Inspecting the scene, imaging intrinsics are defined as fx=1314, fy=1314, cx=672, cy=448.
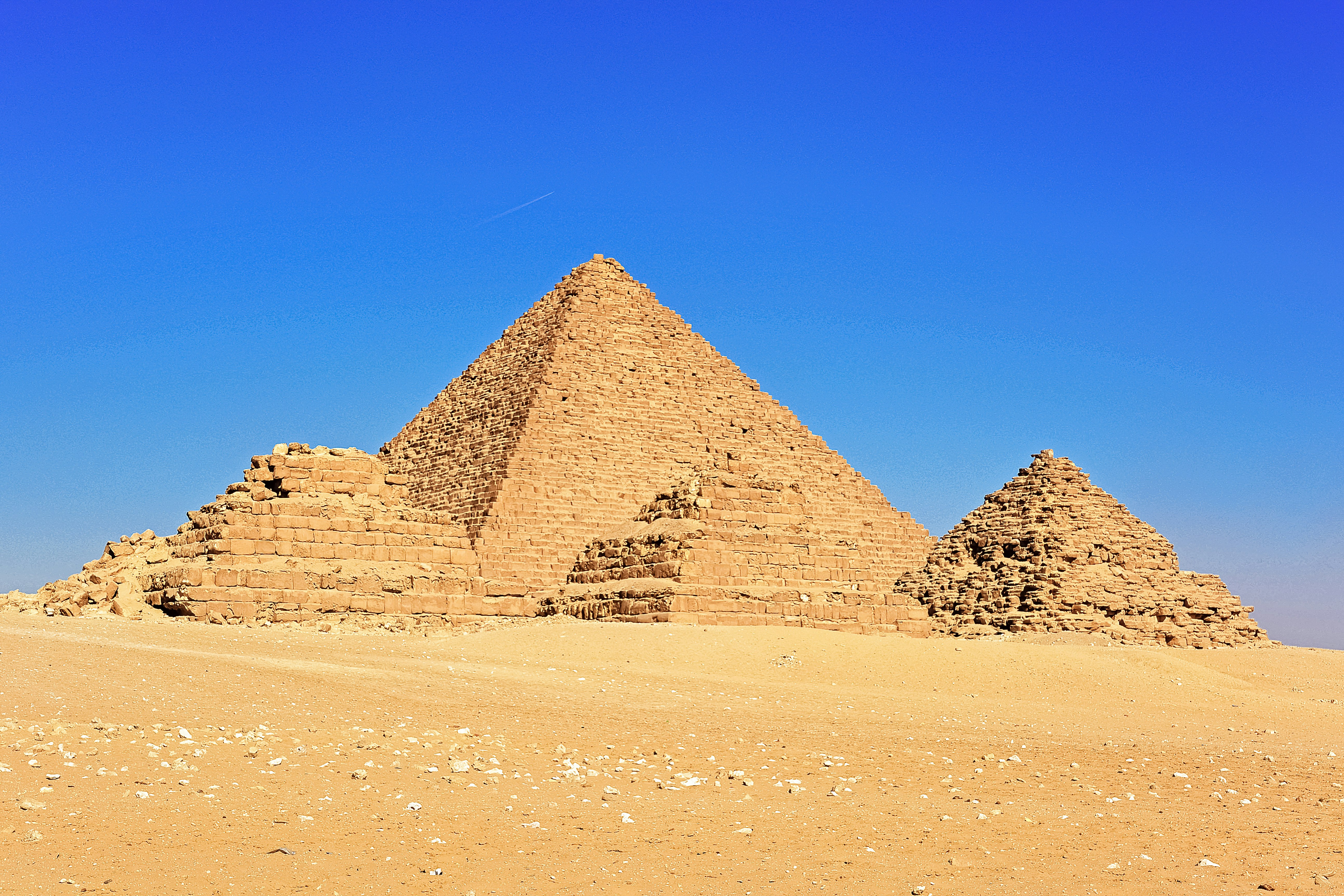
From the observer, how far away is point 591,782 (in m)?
9.21

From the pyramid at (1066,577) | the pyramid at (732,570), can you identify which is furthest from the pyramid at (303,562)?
the pyramid at (1066,577)

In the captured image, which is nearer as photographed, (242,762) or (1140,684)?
(242,762)

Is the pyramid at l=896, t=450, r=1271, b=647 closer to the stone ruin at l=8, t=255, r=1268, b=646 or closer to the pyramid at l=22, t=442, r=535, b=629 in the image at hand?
the stone ruin at l=8, t=255, r=1268, b=646

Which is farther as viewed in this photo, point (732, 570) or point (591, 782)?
point (732, 570)

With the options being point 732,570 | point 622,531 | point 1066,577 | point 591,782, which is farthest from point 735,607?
point 1066,577

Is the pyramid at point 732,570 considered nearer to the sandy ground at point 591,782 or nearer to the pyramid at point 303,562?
the pyramid at point 303,562

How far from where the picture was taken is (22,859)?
6.70 meters

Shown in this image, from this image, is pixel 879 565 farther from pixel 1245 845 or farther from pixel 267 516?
pixel 1245 845

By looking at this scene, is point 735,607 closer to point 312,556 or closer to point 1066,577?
point 312,556

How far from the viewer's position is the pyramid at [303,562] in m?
19.7

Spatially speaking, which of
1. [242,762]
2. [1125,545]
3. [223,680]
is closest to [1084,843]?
[242,762]

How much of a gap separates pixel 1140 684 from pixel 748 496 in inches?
322

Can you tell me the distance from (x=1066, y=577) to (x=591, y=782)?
30754 millimetres

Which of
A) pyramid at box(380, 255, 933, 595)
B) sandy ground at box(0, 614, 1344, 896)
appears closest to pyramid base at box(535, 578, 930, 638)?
sandy ground at box(0, 614, 1344, 896)
